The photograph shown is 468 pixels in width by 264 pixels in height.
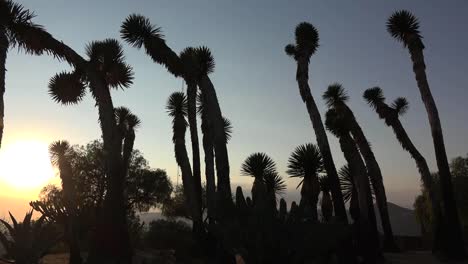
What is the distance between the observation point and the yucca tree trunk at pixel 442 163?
69.8 feet

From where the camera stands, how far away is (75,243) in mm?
17969

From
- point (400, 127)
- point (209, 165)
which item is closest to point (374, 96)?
point (400, 127)

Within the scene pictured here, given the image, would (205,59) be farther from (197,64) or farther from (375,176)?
(375,176)

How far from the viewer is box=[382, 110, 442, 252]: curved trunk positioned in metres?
23.0

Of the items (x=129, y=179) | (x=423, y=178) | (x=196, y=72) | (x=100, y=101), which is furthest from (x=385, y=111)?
(x=129, y=179)

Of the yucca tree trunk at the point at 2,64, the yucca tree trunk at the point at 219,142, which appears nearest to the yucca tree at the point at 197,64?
the yucca tree trunk at the point at 219,142

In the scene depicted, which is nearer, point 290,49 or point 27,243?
point 27,243

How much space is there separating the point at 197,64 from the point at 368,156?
1376cm

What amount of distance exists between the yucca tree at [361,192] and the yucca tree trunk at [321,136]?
1.80 metres

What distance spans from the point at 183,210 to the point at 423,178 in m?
24.9

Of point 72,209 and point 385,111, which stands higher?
point 385,111

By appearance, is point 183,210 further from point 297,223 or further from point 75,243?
point 297,223

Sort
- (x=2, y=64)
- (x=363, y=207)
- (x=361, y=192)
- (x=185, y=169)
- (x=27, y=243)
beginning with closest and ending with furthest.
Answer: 1. (x=2, y=64)
2. (x=27, y=243)
3. (x=363, y=207)
4. (x=361, y=192)
5. (x=185, y=169)

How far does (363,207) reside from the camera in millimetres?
23828
